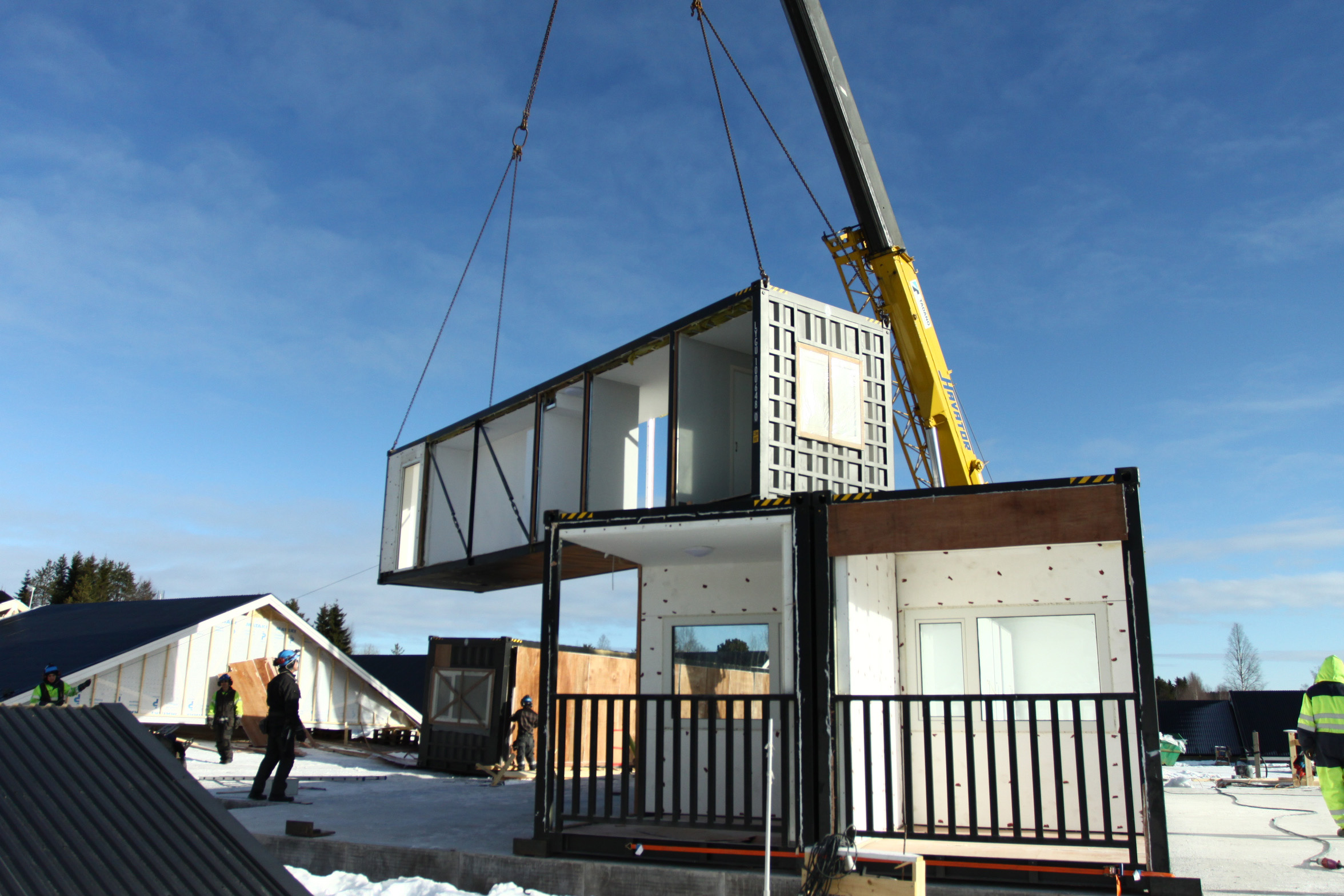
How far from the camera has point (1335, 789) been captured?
27.7ft

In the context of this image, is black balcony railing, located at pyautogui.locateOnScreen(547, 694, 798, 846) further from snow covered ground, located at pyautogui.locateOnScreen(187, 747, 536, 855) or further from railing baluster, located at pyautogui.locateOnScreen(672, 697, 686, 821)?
snow covered ground, located at pyautogui.locateOnScreen(187, 747, 536, 855)

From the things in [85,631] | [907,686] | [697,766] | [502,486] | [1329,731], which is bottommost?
[697,766]

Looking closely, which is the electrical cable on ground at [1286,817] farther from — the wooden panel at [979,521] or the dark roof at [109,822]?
the dark roof at [109,822]

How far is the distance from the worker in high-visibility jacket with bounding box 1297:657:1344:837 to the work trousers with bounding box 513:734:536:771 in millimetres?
11724

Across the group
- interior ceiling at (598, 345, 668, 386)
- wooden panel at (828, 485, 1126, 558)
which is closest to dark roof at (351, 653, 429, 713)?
interior ceiling at (598, 345, 668, 386)

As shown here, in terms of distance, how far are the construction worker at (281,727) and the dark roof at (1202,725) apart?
2577cm

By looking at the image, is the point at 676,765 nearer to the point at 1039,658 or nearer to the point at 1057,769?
the point at 1057,769

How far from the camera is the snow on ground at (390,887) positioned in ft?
22.6

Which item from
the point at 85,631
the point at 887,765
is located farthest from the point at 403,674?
the point at 887,765

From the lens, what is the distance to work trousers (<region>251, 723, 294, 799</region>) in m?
10.5

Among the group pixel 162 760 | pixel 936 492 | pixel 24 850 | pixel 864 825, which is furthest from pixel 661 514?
pixel 24 850

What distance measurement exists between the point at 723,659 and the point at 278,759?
5.08m

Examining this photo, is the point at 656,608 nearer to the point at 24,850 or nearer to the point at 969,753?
the point at 969,753

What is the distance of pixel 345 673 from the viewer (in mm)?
25750
